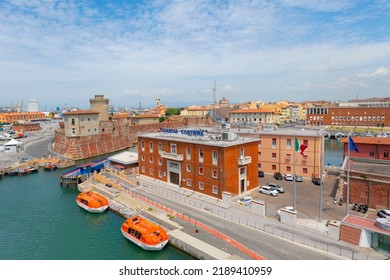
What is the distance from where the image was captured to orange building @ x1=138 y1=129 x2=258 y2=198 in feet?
137

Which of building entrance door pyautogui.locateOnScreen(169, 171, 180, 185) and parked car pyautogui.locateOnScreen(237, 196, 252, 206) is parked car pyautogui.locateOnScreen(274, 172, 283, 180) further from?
building entrance door pyautogui.locateOnScreen(169, 171, 180, 185)

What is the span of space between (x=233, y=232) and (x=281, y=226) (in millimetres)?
5617

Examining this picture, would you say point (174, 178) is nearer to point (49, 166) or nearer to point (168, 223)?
point (168, 223)

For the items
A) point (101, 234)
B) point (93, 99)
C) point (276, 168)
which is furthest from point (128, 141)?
point (101, 234)

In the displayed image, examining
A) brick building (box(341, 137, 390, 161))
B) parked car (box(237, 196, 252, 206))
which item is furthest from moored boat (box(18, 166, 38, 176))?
brick building (box(341, 137, 390, 161))

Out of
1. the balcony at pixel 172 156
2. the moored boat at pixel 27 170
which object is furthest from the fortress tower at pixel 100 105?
the balcony at pixel 172 156

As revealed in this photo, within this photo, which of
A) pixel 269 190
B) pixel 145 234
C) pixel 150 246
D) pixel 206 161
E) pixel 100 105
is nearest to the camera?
pixel 150 246

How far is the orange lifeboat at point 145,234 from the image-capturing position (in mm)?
31453

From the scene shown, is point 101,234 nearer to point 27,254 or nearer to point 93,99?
point 27,254

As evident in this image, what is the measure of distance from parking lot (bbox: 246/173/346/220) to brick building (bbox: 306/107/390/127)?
10638cm

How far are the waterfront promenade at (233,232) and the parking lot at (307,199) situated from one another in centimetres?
371

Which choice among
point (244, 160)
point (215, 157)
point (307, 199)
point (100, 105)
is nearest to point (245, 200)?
point (244, 160)

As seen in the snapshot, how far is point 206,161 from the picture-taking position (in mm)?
43594

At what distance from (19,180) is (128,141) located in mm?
55373
